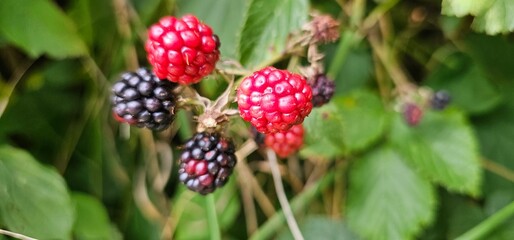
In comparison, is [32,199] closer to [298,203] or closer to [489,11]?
[298,203]

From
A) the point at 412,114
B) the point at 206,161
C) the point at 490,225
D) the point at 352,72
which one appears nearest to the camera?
the point at 206,161

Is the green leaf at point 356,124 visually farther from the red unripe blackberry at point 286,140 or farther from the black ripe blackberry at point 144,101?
the black ripe blackberry at point 144,101

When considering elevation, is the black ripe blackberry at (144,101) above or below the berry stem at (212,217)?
above

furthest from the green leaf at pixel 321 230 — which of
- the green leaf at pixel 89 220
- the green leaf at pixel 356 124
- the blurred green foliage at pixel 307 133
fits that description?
the green leaf at pixel 89 220


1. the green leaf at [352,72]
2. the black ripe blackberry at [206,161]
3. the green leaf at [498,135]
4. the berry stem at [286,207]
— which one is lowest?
the green leaf at [498,135]

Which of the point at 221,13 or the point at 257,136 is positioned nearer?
the point at 257,136

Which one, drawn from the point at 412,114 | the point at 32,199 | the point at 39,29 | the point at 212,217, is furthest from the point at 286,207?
the point at 39,29

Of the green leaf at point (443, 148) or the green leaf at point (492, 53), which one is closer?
the green leaf at point (443, 148)
